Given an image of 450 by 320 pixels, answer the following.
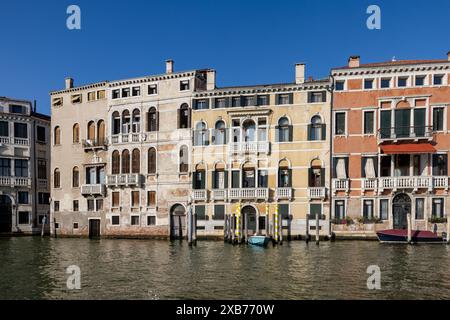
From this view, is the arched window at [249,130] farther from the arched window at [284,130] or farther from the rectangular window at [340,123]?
the rectangular window at [340,123]

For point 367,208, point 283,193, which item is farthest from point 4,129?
point 367,208

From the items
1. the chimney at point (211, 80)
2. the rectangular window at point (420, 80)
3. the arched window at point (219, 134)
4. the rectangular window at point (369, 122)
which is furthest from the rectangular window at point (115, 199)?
the rectangular window at point (420, 80)

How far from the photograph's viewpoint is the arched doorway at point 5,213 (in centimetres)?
Answer: 3522

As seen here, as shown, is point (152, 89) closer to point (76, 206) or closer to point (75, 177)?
point (75, 177)

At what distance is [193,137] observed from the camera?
29.4 m

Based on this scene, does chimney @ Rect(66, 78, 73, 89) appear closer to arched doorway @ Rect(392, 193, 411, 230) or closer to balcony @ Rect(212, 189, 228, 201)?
balcony @ Rect(212, 189, 228, 201)

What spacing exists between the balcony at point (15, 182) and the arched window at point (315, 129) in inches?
946

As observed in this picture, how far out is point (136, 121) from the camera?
103 ft

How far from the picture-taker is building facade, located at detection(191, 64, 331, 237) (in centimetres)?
2720

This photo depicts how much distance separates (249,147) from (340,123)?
5990mm

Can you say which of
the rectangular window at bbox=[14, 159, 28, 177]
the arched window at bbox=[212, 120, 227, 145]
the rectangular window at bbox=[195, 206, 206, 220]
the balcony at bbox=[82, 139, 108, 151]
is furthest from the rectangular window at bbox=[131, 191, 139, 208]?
the rectangular window at bbox=[14, 159, 28, 177]

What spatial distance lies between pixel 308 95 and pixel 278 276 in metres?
15.5

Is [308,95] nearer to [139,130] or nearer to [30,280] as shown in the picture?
[139,130]

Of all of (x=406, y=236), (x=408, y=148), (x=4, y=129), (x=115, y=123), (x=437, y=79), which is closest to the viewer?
(x=406, y=236)
